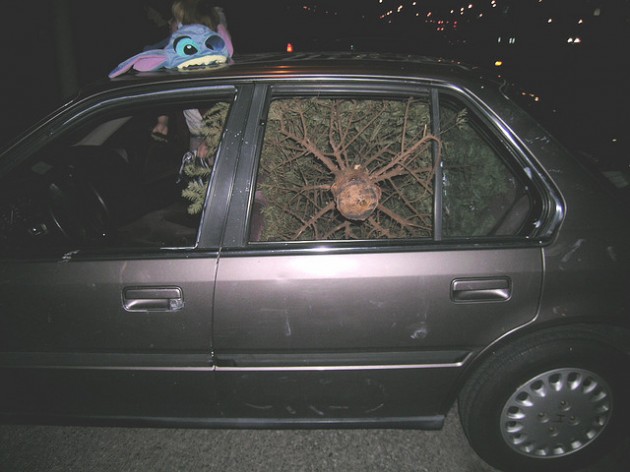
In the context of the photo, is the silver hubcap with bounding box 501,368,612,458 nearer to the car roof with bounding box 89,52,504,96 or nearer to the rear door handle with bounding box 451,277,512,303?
the rear door handle with bounding box 451,277,512,303

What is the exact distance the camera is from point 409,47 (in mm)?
8906

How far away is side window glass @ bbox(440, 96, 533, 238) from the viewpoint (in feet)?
6.27

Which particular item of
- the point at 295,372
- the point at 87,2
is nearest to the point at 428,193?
the point at 295,372

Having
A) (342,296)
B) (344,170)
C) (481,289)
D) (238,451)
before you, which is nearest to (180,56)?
(344,170)

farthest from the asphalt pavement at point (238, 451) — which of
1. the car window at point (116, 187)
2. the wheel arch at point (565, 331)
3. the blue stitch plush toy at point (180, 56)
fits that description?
the blue stitch plush toy at point (180, 56)

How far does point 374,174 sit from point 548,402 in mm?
1217

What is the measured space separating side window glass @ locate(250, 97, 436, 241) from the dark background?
603mm

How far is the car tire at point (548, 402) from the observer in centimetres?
164

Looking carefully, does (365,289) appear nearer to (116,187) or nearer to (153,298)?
(153,298)

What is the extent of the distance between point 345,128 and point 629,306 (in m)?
1.36

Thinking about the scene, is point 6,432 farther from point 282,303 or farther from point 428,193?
point 428,193

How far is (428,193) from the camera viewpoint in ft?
5.98

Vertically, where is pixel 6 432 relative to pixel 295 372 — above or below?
below

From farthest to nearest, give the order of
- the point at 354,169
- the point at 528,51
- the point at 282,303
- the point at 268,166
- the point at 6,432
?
the point at 528,51, the point at 6,432, the point at 268,166, the point at 354,169, the point at 282,303
